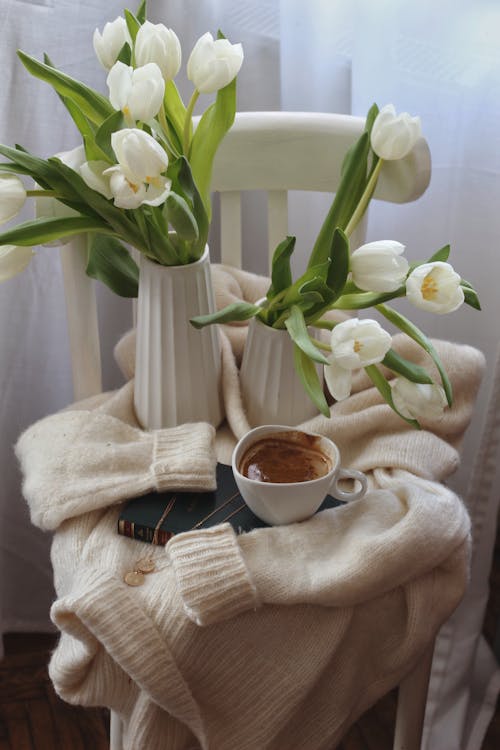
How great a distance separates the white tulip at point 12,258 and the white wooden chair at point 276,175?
0.14 metres

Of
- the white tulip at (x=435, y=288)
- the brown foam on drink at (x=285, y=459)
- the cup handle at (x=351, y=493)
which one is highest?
the white tulip at (x=435, y=288)

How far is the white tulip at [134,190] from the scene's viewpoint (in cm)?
65

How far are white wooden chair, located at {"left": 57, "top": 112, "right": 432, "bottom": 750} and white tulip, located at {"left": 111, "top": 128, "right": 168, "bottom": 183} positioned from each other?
9.6 inches

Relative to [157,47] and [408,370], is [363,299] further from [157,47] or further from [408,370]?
[157,47]

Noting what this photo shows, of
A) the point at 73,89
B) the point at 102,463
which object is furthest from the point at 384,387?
the point at 73,89

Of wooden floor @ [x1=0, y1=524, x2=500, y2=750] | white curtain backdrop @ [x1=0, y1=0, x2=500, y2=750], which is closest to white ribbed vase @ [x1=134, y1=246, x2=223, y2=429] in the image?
white curtain backdrop @ [x1=0, y1=0, x2=500, y2=750]

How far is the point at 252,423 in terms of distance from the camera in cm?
85

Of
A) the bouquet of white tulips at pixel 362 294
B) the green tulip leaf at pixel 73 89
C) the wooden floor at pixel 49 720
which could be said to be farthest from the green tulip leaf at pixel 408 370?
the wooden floor at pixel 49 720

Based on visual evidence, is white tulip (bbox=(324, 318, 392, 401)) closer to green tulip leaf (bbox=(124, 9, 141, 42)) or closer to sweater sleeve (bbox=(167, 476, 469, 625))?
sweater sleeve (bbox=(167, 476, 469, 625))

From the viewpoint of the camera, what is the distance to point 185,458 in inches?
30.3

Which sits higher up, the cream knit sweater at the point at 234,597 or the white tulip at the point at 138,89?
the white tulip at the point at 138,89

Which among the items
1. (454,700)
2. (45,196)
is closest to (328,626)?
(45,196)

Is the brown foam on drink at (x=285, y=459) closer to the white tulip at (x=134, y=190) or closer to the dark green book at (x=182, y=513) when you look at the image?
the dark green book at (x=182, y=513)

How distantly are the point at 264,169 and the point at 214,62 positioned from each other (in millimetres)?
257
